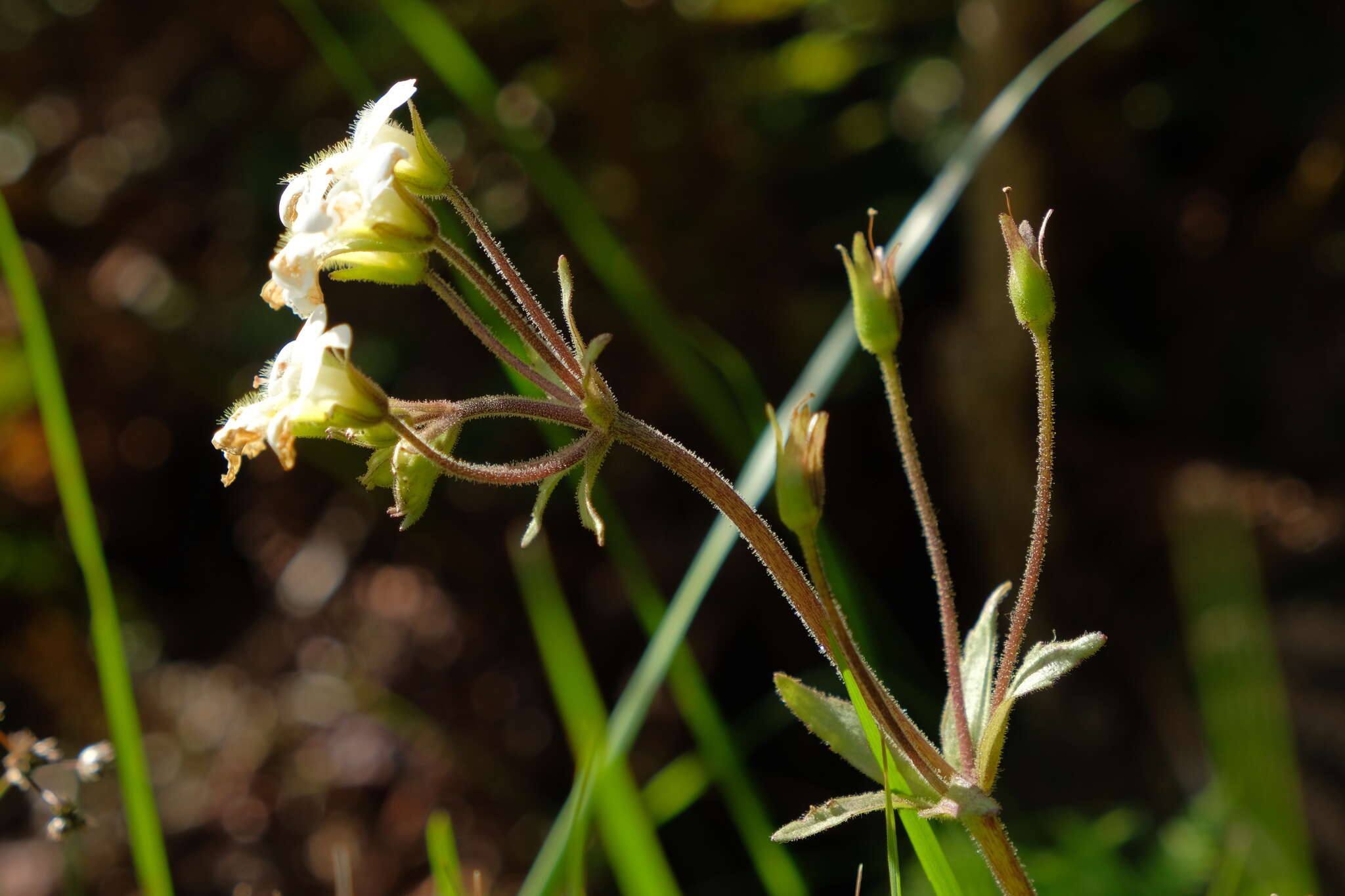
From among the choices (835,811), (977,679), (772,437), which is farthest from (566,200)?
(835,811)

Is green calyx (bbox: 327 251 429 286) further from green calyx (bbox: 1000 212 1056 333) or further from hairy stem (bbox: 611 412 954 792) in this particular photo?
green calyx (bbox: 1000 212 1056 333)

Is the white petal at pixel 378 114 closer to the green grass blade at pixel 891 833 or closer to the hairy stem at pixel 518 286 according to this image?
the hairy stem at pixel 518 286

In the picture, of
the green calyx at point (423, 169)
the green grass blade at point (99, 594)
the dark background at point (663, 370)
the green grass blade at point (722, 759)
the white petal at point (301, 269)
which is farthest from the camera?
the dark background at point (663, 370)

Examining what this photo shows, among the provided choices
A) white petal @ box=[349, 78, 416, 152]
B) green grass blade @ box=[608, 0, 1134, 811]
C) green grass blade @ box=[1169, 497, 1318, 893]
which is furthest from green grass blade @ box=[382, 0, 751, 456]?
A: green grass blade @ box=[1169, 497, 1318, 893]

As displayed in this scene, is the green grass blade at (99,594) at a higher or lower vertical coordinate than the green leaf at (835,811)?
higher

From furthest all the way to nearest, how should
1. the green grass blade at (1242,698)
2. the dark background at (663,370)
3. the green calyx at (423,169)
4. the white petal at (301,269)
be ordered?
the dark background at (663,370) < the green grass blade at (1242,698) < the green calyx at (423,169) < the white petal at (301,269)

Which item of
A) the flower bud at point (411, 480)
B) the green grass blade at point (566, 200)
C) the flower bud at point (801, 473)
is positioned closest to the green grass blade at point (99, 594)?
the flower bud at point (411, 480)
